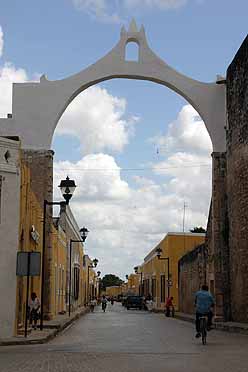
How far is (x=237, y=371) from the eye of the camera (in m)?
10.8

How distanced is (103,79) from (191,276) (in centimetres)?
1330

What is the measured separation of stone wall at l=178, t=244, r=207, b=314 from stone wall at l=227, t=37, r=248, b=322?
5224mm

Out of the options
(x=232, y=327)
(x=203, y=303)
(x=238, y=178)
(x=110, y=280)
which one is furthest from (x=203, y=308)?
(x=110, y=280)

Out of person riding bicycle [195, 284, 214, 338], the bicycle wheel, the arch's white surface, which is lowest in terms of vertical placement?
the bicycle wheel

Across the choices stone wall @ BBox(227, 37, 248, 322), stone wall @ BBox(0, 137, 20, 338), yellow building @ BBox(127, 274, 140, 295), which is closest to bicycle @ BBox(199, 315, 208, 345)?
stone wall @ BBox(0, 137, 20, 338)

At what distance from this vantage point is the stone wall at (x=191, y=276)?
1303 inches

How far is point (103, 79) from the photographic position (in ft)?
97.8

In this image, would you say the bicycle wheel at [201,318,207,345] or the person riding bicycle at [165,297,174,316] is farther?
the person riding bicycle at [165,297,174,316]

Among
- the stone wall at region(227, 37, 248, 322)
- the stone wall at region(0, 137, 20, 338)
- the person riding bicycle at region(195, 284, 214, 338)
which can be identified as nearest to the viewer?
the person riding bicycle at region(195, 284, 214, 338)

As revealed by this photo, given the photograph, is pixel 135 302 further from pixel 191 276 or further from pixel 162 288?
pixel 191 276

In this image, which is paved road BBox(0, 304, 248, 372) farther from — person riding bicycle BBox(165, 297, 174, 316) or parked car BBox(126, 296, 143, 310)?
parked car BBox(126, 296, 143, 310)

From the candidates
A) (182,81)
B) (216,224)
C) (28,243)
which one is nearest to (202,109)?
(182,81)

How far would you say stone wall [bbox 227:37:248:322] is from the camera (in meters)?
24.7

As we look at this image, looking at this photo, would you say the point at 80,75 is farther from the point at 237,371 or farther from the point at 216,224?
the point at 237,371
